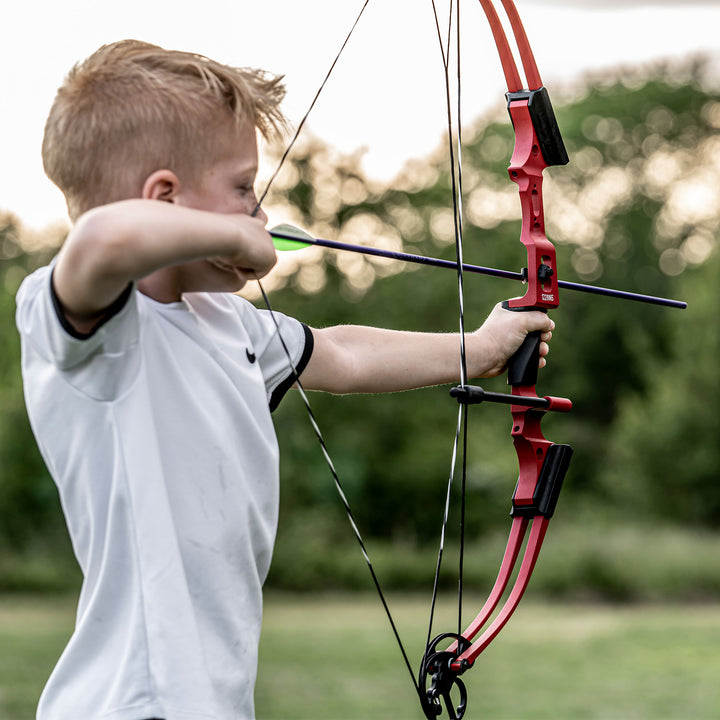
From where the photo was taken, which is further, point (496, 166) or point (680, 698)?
point (496, 166)

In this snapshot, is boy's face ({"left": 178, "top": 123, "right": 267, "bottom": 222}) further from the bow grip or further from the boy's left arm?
the bow grip

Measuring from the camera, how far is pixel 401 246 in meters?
15.0

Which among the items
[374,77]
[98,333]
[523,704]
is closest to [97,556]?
[98,333]

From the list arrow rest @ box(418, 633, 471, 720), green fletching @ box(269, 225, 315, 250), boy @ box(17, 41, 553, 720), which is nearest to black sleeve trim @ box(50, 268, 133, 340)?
boy @ box(17, 41, 553, 720)

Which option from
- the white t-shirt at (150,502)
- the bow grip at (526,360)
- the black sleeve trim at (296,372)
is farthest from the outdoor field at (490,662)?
the white t-shirt at (150,502)

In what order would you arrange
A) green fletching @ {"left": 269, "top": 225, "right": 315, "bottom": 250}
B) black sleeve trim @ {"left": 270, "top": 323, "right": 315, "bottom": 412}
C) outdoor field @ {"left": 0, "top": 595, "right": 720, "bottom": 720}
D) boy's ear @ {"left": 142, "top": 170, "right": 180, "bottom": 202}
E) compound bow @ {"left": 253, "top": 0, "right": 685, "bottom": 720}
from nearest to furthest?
boy's ear @ {"left": 142, "top": 170, "right": 180, "bottom": 202}, green fletching @ {"left": 269, "top": 225, "right": 315, "bottom": 250}, black sleeve trim @ {"left": 270, "top": 323, "right": 315, "bottom": 412}, compound bow @ {"left": 253, "top": 0, "right": 685, "bottom": 720}, outdoor field @ {"left": 0, "top": 595, "right": 720, "bottom": 720}

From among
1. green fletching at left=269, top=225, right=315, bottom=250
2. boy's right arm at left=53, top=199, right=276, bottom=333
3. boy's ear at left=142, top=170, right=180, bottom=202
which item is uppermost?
boy's ear at left=142, top=170, right=180, bottom=202

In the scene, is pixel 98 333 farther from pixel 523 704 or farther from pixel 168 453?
pixel 523 704

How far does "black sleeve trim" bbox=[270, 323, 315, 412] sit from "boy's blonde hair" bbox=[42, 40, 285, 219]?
0.35 m

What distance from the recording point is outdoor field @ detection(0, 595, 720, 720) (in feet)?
22.4

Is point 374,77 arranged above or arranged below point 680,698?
above

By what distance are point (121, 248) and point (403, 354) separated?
0.66m

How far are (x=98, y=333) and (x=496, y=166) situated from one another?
17593 mm

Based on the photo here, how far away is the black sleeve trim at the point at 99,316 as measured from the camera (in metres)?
1.11
